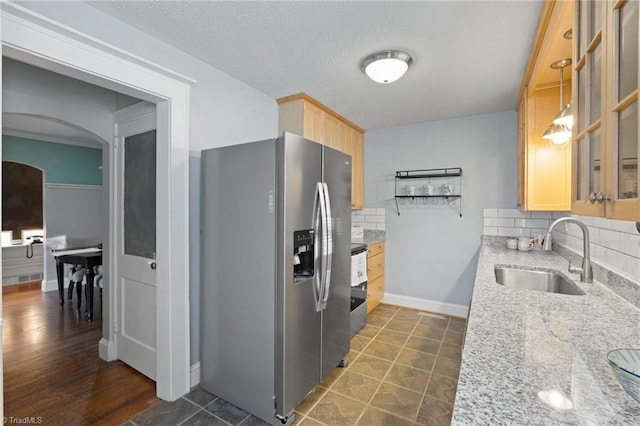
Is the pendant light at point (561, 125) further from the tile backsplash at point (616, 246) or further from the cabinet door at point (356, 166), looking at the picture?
the cabinet door at point (356, 166)

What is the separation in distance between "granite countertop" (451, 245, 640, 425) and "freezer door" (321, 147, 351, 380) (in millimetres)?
1057

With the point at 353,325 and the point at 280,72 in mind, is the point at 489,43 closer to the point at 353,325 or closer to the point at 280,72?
the point at 280,72

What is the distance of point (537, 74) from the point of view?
2059mm

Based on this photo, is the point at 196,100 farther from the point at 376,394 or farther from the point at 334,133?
the point at 376,394

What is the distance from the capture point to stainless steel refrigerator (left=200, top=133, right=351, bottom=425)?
1749mm

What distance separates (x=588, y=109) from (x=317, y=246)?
1.50 metres

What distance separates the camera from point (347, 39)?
6.37 ft

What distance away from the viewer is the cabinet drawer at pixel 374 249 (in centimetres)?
342

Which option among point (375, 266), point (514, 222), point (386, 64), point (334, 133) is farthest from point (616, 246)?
point (334, 133)

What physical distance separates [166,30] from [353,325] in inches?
114

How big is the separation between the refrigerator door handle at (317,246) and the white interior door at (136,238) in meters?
1.21

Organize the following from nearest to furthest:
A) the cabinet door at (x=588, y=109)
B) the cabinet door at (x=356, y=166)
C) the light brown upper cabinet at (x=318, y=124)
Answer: the cabinet door at (x=588, y=109), the light brown upper cabinet at (x=318, y=124), the cabinet door at (x=356, y=166)

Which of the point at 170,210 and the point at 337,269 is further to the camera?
the point at 337,269

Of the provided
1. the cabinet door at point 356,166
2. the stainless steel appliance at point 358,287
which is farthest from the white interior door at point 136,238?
the cabinet door at point 356,166
